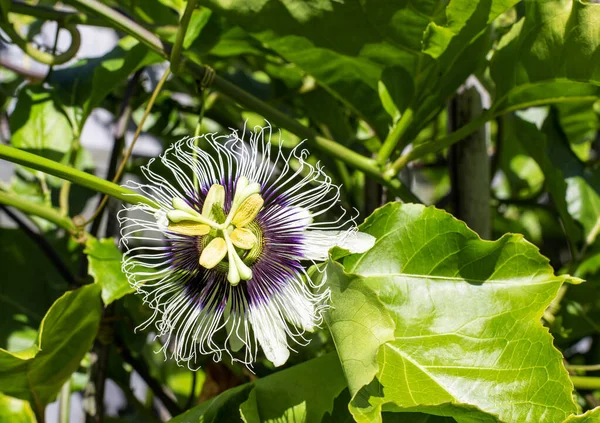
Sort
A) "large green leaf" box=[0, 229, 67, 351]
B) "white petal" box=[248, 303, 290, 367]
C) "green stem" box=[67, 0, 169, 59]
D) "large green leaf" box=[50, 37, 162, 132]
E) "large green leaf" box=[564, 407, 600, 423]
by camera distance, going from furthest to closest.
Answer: "large green leaf" box=[0, 229, 67, 351] < "large green leaf" box=[50, 37, 162, 132] < "green stem" box=[67, 0, 169, 59] < "white petal" box=[248, 303, 290, 367] < "large green leaf" box=[564, 407, 600, 423]

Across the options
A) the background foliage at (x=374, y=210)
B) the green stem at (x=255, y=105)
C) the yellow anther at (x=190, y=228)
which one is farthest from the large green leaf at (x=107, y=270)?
the green stem at (x=255, y=105)

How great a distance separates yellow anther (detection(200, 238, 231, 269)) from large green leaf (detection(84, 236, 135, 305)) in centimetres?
12

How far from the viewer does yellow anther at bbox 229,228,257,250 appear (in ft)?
1.97

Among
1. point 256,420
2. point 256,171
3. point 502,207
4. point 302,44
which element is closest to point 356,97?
point 302,44

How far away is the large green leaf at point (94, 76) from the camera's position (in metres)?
0.85

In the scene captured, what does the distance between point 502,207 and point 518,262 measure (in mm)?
876

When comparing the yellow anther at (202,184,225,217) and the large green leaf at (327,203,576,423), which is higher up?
the yellow anther at (202,184,225,217)

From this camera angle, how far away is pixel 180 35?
0.69 m

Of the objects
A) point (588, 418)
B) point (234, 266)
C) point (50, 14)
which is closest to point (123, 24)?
point (50, 14)

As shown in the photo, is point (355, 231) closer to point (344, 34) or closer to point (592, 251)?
point (344, 34)

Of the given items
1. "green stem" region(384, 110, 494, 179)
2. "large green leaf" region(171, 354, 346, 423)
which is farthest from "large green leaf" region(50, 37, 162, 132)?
"large green leaf" region(171, 354, 346, 423)

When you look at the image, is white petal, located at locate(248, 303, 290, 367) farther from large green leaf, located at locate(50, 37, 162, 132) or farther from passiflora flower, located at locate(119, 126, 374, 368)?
large green leaf, located at locate(50, 37, 162, 132)

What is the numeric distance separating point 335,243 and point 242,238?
9 centimetres

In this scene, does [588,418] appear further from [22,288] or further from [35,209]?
[22,288]
